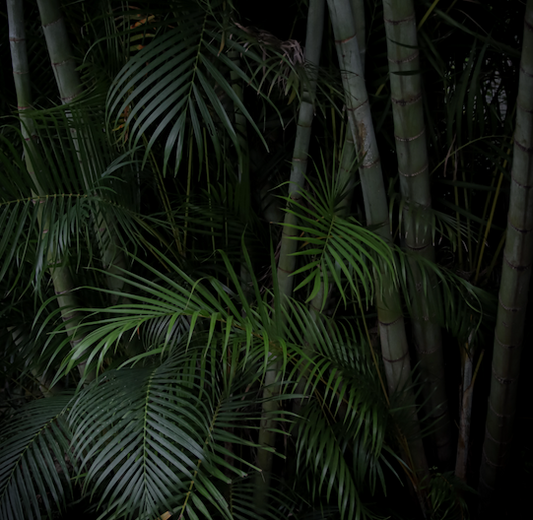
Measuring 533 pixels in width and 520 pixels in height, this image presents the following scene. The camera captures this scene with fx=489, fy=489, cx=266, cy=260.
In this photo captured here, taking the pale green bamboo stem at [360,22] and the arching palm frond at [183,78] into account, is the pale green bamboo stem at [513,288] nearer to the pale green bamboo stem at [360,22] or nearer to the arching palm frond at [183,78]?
the pale green bamboo stem at [360,22]

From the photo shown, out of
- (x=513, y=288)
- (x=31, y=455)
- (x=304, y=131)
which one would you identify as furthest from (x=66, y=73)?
(x=513, y=288)

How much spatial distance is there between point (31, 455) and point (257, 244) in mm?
662

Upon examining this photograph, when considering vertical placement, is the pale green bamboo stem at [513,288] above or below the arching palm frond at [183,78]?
below

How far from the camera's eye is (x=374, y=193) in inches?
36.4

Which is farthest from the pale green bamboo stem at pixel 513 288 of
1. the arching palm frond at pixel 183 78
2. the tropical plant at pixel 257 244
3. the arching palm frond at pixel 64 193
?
the arching palm frond at pixel 64 193

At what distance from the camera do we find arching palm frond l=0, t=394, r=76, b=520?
95 cm

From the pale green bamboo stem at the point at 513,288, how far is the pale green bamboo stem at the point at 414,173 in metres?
0.13

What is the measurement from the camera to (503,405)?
3.56 ft

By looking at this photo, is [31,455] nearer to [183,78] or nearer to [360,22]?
[183,78]

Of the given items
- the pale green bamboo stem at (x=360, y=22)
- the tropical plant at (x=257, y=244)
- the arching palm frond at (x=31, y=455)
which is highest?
the pale green bamboo stem at (x=360, y=22)

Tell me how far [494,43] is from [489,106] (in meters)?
0.19

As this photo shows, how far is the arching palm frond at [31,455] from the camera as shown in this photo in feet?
3.12

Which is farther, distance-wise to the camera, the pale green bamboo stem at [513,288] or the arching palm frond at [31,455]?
the arching palm frond at [31,455]

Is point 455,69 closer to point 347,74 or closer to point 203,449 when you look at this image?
point 347,74
